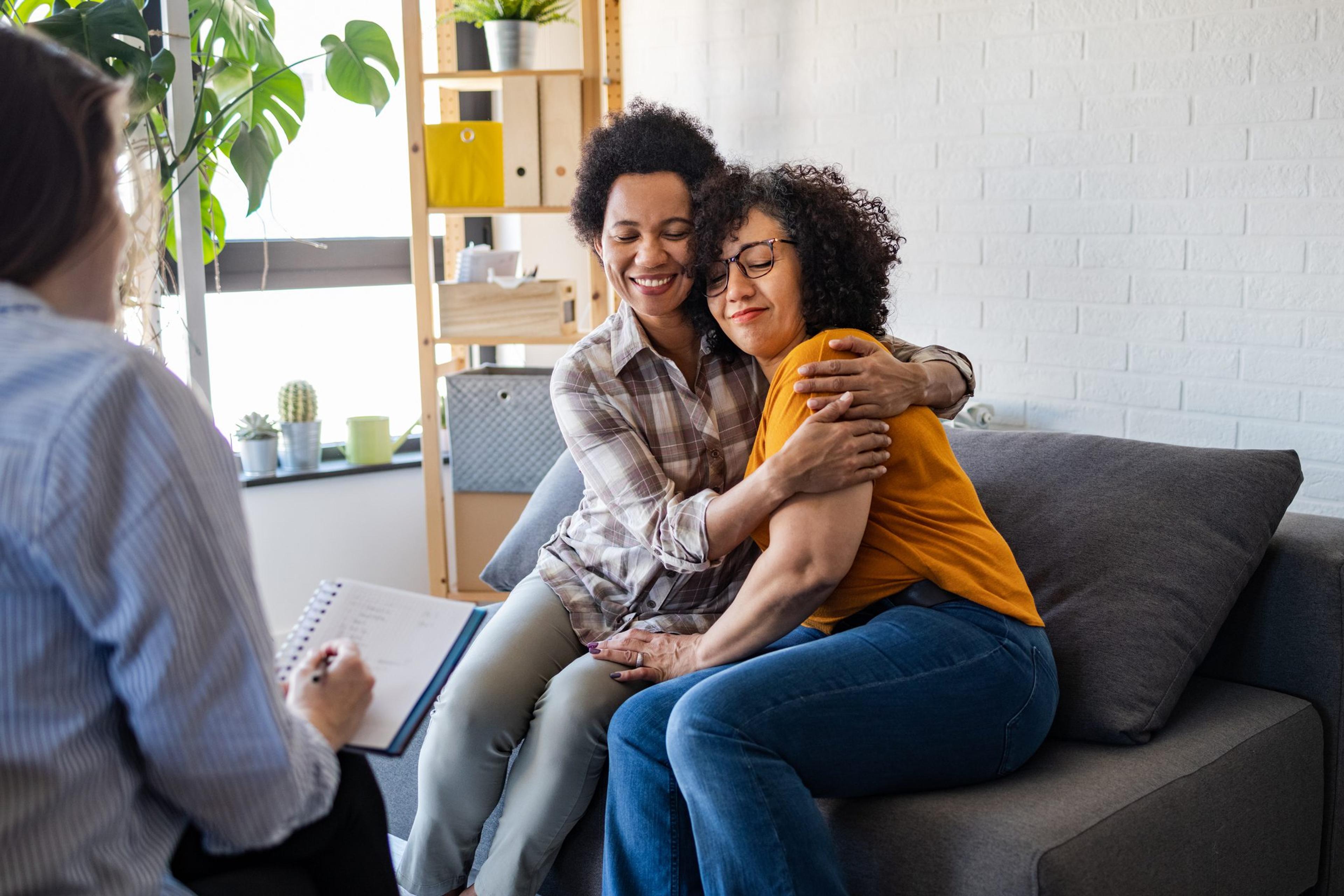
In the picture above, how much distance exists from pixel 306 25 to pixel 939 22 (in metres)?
1.91

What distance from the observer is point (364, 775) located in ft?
3.51

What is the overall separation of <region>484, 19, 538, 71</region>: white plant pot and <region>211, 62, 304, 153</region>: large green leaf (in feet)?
1.69

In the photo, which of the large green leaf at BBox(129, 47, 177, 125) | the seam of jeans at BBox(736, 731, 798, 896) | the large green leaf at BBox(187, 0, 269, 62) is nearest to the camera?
the seam of jeans at BBox(736, 731, 798, 896)

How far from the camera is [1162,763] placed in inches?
55.9

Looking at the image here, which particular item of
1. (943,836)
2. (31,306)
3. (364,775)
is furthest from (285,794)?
(943,836)

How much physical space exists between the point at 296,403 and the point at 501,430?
0.74 metres

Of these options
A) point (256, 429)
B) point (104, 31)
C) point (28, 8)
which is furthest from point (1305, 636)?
point (256, 429)

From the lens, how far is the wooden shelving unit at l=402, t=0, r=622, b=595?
315cm

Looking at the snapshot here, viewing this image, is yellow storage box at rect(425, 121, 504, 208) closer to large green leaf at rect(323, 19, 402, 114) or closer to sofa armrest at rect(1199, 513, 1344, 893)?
large green leaf at rect(323, 19, 402, 114)

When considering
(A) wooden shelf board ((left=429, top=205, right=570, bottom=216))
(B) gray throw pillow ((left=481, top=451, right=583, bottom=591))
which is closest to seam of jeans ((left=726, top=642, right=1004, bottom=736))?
(B) gray throw pillow ((left=481, top=451, right=583, bottom=591))

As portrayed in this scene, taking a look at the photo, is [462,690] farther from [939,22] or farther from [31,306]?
[939,22]

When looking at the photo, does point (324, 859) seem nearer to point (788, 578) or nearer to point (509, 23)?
point (788, 578)

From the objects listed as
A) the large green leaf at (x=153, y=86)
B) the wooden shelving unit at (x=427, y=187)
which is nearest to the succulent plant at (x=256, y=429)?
the wooden shelving unit at (x=427, y=187)

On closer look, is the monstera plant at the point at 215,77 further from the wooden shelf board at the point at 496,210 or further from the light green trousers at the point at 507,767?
the light green trousers at the point at 507,767
